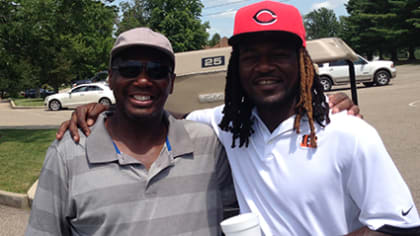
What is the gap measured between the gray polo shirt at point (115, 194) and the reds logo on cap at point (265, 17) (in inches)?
29.6

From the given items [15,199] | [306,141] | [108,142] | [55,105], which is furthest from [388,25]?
[108,142]

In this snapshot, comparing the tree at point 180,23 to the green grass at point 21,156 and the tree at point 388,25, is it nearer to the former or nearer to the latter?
the tree at point 388,25

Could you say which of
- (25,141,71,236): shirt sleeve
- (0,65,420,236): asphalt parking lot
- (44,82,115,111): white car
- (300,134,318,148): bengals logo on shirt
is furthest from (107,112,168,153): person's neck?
(44,82,115,111): white car

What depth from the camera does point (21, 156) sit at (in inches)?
334

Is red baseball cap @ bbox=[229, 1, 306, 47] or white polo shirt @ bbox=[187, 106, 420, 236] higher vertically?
red baseball cap @ bbox=[229, 1, 306, 47]

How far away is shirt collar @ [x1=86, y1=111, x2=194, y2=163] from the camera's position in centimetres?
188

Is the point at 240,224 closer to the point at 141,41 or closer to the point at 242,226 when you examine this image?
the point at 242,226

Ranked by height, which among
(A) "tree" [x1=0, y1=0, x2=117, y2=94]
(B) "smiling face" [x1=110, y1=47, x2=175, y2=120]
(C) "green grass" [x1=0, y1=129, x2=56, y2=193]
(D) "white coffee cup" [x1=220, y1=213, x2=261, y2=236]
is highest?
(A) "tree" [x1=0, y1=0, x2=117, y2=94]

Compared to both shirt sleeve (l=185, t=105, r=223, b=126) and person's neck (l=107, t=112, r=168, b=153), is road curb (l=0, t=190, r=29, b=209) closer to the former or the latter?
shirt sleeve (l=185, t=105, r=223, b=126)

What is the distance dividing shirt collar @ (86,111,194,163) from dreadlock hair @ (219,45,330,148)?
0.77 ft

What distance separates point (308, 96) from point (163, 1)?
43.6 metres

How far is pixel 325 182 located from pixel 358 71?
19193 mm

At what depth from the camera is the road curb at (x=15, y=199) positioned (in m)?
5.81

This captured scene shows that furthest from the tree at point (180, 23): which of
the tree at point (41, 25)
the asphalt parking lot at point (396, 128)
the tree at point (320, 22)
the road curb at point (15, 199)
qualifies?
the tree at point (320, 22)
